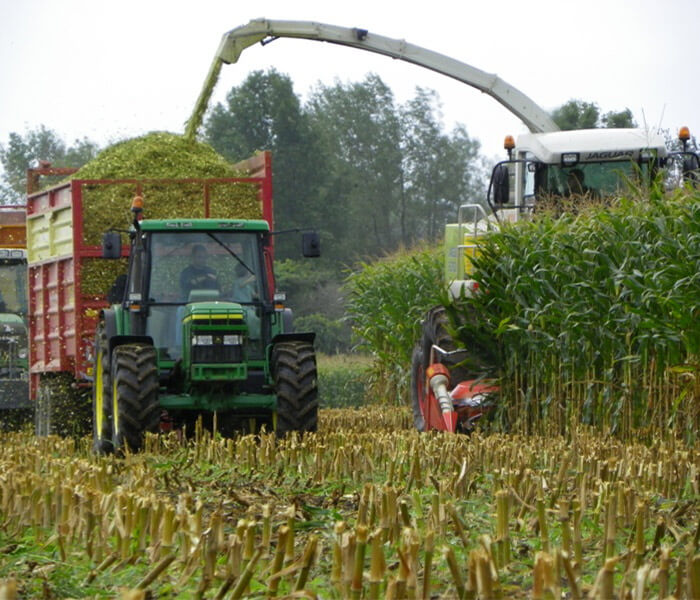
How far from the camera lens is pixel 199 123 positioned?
1510 centimetres

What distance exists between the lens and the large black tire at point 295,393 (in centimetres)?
990

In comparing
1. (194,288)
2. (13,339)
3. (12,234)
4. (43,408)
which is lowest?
(43,408)

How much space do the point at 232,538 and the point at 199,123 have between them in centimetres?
1158

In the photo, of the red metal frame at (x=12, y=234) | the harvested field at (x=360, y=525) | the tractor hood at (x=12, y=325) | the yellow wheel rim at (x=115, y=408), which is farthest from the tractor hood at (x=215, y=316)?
the red metal frame at (x=12, y=234)

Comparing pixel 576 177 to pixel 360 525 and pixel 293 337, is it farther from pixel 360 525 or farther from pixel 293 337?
pixel 360 525

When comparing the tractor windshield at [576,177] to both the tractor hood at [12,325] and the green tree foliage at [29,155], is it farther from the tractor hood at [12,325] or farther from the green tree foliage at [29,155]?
the green tree foliage at [29,155]

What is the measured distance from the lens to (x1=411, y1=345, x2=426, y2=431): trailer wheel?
12.3m

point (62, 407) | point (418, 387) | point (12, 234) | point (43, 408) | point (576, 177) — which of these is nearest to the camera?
point (418, 387)

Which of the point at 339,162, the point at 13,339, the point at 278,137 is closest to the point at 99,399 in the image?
the point at 13,339

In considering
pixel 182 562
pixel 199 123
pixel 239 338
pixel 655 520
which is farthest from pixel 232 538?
pixel 199 123

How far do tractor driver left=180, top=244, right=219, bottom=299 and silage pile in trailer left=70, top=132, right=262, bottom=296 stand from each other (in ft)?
5.85

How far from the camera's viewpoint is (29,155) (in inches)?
2864

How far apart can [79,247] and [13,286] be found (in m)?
3.90

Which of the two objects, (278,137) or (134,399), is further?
(278,137)
